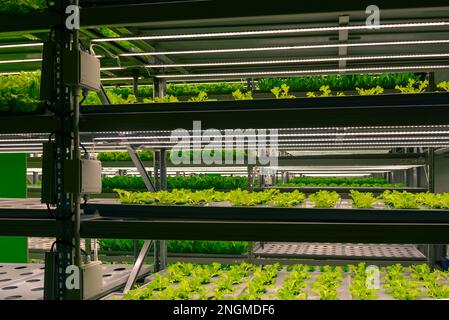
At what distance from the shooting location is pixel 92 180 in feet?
7.48

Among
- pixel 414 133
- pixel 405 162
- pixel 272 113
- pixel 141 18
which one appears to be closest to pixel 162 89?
pixel 141 18

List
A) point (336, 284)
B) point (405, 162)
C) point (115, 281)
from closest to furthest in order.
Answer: point (336, 284) < point (115, 281) < point (405, 162)

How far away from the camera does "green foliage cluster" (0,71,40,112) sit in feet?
7.73

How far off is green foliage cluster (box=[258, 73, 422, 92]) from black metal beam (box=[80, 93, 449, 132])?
5.64 ft

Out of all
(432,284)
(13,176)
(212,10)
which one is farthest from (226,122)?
(13,176)

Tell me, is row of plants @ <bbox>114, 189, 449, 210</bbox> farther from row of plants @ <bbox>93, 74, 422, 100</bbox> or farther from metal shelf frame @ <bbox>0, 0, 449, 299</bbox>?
row of plants @ <bbox>93, 74, 422, 100</bbox>

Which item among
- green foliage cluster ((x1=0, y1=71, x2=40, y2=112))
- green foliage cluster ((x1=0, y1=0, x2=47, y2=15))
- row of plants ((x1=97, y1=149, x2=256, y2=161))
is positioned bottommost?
row of plants ((x1=97, y1=149, x2=256, y2=161))

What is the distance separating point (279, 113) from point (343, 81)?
201cm

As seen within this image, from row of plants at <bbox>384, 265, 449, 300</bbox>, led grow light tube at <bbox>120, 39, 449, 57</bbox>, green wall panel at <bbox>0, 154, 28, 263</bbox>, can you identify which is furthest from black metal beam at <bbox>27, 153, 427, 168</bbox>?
green wall panel at <bbox>0, 154, 28, 263</bbox>

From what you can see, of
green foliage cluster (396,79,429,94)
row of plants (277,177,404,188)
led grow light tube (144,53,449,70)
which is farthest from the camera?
row of plants (277,177,404,188)

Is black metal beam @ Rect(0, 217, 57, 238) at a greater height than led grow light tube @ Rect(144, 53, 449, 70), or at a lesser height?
lesser

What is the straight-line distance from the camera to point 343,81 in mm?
3900

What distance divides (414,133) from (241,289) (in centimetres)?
134

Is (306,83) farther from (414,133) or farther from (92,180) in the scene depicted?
(92,180)
